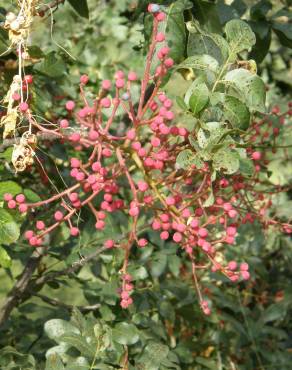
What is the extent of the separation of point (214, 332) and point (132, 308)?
634mm

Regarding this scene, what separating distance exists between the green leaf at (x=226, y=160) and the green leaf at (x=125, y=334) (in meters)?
0.60

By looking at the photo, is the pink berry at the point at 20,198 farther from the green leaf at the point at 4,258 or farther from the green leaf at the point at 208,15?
the green leaf at the point at 208,15

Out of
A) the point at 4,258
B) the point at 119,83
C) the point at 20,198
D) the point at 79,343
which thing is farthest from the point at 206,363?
the point at 119,83

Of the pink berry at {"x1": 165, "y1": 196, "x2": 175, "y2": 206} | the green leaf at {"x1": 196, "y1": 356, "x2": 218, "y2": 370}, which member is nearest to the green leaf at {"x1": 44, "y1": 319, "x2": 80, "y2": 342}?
the pink berry at {"x1": 165, "y1": 196, "x2": 175, "y2": 206}

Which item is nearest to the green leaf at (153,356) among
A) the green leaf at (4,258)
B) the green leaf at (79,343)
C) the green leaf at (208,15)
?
the green leaf at (79,343)

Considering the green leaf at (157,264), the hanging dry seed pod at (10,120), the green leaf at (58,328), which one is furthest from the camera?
the green leaf at (157,264)

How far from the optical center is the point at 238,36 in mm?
1159

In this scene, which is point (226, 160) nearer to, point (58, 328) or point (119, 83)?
point (119, 83)

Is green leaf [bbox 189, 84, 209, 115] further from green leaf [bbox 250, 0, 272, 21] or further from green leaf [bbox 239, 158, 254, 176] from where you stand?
green leaf [bbox 250, 0, 272, 21]

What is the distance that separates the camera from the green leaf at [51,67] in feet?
5.15

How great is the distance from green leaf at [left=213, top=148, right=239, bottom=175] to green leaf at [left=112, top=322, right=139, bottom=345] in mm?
601

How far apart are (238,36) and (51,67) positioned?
567 mm

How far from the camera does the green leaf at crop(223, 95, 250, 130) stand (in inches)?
43.2

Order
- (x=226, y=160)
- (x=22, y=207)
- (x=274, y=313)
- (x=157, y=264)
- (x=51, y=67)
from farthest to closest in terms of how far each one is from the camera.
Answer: (x=274, y=313), (x=157, y=264), (x=51, y=67), (x=22, y=207), (x=226, y=160)
